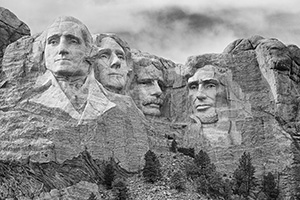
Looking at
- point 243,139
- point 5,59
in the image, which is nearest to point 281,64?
point 243,139

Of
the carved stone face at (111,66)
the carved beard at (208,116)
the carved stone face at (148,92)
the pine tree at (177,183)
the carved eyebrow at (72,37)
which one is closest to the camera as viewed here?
the pine tree at (177,183)

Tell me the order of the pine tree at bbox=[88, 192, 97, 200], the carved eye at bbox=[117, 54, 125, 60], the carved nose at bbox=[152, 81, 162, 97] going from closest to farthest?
the pine tree at bbox=[88, 192, 97, 200] < the carved eye at bbox=[117, 54, 125, 60] < the carved nose at bbox=[152, 81, 162, 97]

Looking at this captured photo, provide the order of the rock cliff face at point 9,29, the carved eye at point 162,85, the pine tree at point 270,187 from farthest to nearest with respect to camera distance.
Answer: the carved eye at point 162,85 < the rock cliff face at point 9,29 < the pine tree at point 270,187

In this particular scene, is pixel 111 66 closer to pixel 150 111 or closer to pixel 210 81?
pixel 150 111

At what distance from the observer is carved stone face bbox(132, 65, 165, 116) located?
46.4m

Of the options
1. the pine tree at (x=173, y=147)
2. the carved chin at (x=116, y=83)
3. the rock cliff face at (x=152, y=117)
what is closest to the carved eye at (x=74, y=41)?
the rock cliff face at (x=152, y=117)

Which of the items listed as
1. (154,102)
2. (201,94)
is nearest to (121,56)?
(154,102)

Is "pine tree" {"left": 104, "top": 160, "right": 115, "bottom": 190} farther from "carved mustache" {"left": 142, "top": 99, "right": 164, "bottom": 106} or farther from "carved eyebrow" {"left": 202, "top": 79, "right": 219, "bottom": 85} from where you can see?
"carved eyebrow" {"left": 202, "top": 79, "right": 219, "bottom": 85}

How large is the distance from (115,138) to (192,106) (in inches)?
238

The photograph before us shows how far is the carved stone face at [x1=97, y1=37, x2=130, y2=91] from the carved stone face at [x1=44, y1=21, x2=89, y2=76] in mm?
1136

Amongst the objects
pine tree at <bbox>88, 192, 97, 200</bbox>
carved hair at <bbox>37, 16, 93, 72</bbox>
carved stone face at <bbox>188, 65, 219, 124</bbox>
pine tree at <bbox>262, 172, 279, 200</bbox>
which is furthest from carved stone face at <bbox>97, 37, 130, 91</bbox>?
pine tree at <bbox>262, 172, 279, 200</bbox>

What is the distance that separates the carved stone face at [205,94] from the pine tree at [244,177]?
117 inches

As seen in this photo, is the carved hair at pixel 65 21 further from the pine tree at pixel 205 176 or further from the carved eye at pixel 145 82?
the pine tree at pixel 205 176

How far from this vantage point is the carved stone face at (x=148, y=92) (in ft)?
152
